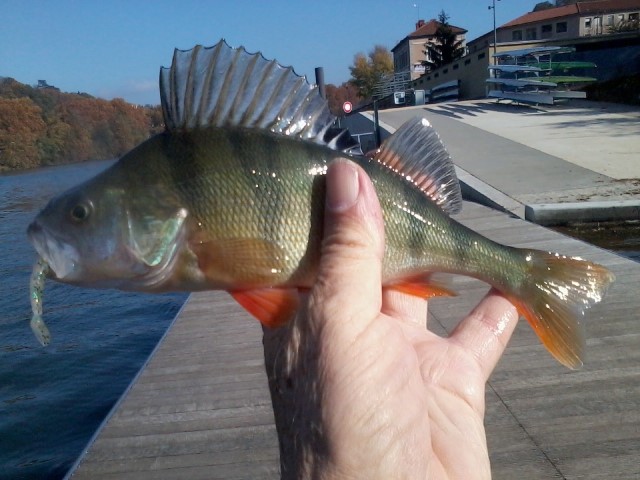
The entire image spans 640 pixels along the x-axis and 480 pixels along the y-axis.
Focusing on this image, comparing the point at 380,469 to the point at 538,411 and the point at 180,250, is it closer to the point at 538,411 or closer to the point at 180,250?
the point at 180,250

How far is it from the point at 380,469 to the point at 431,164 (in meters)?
1.17

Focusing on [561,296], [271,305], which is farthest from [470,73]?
[271,305]

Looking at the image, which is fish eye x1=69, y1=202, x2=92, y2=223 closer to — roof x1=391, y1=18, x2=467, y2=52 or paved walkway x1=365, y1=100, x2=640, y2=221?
paved walkway x1=365, y1=100, x2=640, y2=221

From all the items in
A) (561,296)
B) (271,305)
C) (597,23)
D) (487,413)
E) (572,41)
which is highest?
(597,23)

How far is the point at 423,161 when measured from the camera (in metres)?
2.21

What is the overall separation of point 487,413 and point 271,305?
2.70 metres

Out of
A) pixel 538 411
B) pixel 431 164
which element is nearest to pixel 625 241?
pixel 538 411

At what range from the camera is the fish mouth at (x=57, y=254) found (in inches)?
70.2

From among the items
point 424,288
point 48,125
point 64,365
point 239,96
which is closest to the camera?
point 239,96

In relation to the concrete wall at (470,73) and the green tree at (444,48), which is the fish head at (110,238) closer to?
the concrete wall at (470,73)

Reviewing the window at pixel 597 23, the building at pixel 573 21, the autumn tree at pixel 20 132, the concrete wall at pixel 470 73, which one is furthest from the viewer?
the window at pixel 597 23

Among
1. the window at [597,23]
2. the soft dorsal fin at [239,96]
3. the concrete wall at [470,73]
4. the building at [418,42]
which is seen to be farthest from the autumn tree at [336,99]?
the building at [418,42]

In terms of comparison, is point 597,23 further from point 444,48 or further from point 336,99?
point 336,99

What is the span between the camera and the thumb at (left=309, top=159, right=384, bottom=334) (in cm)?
174
